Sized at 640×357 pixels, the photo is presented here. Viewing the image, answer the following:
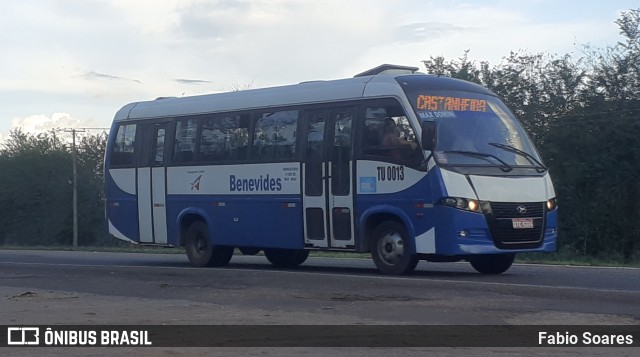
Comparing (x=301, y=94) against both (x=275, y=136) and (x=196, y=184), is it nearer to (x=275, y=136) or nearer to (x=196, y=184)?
(x=275, y=136)

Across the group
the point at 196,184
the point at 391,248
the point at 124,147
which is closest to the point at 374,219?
the point at 391,248

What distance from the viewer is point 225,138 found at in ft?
69.2

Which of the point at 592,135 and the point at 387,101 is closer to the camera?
the point at 387,101

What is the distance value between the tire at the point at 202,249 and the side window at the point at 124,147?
87.9 inches

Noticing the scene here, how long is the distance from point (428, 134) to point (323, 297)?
11.2 ft

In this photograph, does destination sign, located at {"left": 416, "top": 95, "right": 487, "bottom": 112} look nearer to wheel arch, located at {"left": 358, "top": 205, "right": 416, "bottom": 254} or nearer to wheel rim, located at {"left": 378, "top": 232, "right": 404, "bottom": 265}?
wheel arch, located at {"left": 358, "top": 205, "right": 416, "bottom": 254}

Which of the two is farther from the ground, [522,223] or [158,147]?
[158,147]

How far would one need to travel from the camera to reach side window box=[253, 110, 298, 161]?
19688 mm

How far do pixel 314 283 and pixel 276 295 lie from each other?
1.55 m

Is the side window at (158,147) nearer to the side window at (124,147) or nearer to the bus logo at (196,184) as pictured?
the side window at (124,147)

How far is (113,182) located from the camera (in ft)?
77.0

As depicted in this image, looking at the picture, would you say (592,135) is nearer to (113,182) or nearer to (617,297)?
(113,182)

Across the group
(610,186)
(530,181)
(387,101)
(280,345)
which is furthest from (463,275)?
(610,186)

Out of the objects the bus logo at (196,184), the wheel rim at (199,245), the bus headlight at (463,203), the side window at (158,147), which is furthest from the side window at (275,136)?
the bus headlight at (463,203)
